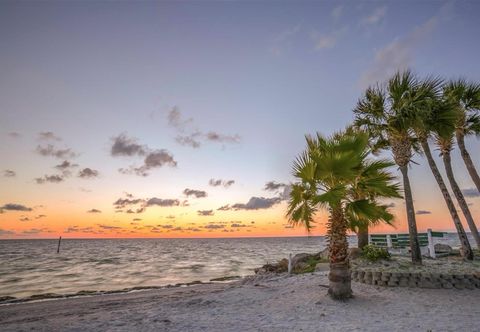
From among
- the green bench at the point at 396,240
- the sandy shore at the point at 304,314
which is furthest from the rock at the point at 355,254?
the sandy shore at the point at 304,314

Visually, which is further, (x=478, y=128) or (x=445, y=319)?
(x=478, y=128)

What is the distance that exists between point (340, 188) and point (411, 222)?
6.76 m

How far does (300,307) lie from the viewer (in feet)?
28.8

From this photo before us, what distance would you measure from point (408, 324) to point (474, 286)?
4.64 metres

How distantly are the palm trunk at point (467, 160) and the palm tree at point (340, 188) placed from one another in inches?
431

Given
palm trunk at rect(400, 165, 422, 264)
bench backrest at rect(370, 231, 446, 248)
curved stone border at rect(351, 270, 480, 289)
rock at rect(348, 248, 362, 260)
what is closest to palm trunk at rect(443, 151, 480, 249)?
bench backrest at rect(370, 231, 446, 248)

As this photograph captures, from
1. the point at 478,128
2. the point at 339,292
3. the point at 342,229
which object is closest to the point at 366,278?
the point at 339,292

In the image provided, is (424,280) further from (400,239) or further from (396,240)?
(396,240)

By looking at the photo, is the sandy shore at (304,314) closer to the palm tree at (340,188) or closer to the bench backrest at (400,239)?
the palm tree at (340,188)

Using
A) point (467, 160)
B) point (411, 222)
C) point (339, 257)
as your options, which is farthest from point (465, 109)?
point (339, 257)

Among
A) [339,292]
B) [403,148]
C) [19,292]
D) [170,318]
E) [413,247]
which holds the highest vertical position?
[403,148]

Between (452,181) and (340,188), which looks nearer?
(340,188)

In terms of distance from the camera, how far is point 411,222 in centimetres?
1299

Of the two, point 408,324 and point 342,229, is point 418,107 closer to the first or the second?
point 342,229
